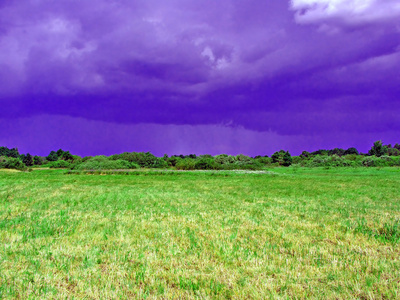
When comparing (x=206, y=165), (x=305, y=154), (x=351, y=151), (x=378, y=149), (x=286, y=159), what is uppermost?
(x=351, y=151)

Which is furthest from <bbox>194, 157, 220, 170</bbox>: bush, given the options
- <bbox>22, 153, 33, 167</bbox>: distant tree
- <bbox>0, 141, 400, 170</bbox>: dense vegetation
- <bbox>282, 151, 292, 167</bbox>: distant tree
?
<bbox>22, 153, 33, 167</bbox>: distant tree

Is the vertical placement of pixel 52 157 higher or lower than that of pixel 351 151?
lower

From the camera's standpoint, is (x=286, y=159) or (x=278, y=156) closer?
(x=286, y=159)

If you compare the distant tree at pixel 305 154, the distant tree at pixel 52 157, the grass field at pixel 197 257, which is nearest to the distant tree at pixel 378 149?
the distant tree at pixel 305 154

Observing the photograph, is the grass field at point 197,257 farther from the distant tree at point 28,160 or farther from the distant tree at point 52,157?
the distant tree at point 52,157

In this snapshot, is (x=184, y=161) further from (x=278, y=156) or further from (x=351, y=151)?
(x=351, y=151)

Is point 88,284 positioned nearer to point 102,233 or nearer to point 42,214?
point 102,233

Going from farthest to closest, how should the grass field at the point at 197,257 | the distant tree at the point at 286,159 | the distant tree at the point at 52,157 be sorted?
the distant tree at the point at 52,157 < the distant tree at the point at 286,159 < the grass field at the point at 197,257

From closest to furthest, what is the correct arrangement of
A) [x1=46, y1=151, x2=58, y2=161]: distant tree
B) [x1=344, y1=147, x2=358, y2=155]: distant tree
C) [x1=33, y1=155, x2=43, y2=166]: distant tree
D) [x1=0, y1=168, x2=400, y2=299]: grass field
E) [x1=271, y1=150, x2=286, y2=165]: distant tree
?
[x1=0, y1=168, x2=400, y2=299]: grass field
[x1=33, y1=155, x2=43, y2=166]: distant tree
[x1=271, y1=150, x2=286, y2=165]: distant tree
[x1=46, y1=151, x2=58, y2=161]: distant tree
[x1=344, y1=147, x2=358, y2=155]: distant tree

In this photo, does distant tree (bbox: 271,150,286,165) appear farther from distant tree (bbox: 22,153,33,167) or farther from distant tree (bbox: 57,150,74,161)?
distant tree (bbox: 22,153,33,167)

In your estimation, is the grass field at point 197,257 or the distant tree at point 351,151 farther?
the distant tree at point 351,151

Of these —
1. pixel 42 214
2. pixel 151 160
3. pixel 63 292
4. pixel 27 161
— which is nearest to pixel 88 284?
pixel 63 292

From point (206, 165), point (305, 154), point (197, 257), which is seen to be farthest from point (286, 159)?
point (197, 257)

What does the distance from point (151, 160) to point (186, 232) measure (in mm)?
90203
